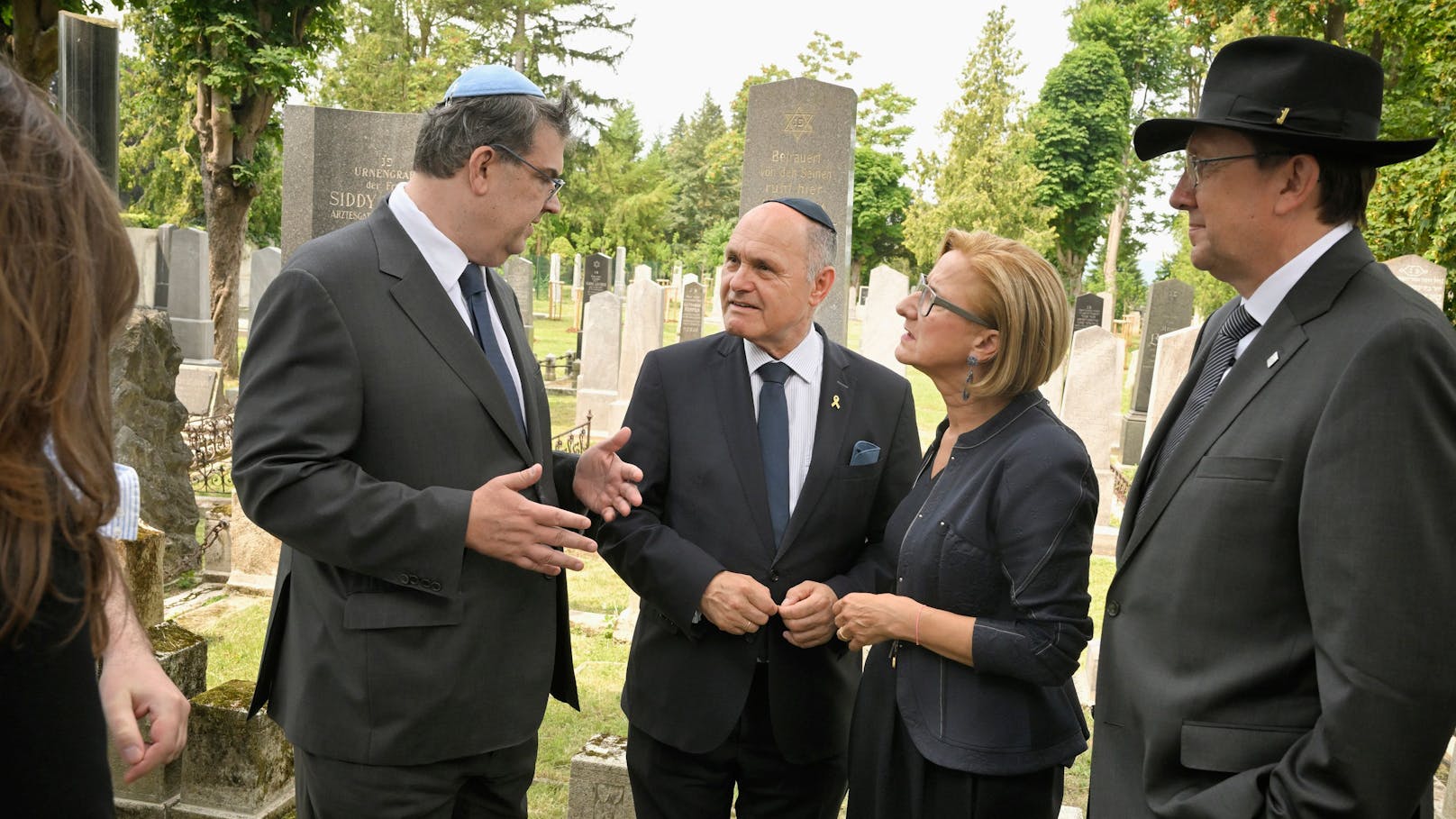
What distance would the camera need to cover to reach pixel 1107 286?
42.3 meters

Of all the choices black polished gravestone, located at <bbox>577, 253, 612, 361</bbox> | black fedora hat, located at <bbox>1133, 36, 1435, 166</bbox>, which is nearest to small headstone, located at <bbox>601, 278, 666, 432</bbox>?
black polished gravestone, located at <bbox>577, 253, 612, 361</bbox>

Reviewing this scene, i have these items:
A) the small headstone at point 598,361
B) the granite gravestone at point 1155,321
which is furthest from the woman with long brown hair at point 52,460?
the granite gravestone at point 1155,321

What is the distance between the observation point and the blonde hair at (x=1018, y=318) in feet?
8.66

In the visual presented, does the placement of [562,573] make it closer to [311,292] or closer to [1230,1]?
[311,292]

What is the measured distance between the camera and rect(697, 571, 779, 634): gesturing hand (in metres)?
2.75

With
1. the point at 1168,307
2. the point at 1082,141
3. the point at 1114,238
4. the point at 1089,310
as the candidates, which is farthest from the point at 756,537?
the point at 1114,238

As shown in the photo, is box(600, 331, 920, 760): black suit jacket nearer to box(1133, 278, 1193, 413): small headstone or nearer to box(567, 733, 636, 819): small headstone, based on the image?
box(567, 733, 636, 819): small headstone

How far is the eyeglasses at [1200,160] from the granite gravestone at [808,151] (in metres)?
6.61

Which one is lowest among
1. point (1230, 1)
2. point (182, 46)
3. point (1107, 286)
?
point (1107, 286)

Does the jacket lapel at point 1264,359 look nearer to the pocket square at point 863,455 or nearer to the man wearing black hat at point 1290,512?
the man wearing black hat at point 1290,512

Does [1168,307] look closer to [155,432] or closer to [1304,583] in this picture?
[155,432]

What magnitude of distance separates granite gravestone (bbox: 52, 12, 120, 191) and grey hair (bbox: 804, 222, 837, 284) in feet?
15.9

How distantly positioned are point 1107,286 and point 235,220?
34.5 m

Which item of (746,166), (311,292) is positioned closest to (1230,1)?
(746,166)
